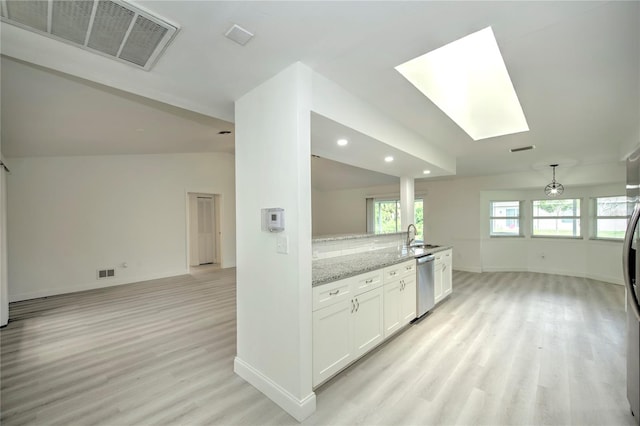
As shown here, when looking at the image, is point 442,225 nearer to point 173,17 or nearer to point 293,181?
point 293,181

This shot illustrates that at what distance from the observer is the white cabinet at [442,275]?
4102mm

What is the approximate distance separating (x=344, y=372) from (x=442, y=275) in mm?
2622

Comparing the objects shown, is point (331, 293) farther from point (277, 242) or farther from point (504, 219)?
point (504, 219)

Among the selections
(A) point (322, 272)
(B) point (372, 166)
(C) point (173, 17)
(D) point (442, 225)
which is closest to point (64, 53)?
(C) point (173, 17)

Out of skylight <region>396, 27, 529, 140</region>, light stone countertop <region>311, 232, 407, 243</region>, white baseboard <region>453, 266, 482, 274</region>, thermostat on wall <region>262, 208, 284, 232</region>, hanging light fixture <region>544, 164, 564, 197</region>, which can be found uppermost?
skylight <region>396, 27, 529, 140</region>

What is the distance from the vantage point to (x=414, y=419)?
5.99 feet

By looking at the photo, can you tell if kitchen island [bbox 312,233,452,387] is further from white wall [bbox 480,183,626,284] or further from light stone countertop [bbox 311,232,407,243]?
white wall [bbox 480,183,626,284]

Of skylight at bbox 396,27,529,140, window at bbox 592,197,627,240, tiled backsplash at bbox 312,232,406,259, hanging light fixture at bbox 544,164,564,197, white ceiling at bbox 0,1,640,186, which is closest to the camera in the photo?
white ceiling at bbox 0,1,640,186

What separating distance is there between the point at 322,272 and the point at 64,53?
2.24 m

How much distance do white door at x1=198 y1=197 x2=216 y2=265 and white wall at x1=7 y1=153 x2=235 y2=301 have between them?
55.7 inches

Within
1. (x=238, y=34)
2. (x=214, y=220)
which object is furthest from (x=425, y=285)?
(x=214, y=220)

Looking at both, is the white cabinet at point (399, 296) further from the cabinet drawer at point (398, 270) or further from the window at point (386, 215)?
the window at point (386, 215)

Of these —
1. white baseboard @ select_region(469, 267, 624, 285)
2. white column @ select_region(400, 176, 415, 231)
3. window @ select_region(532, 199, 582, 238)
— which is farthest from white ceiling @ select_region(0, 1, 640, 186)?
white baseboard @ select_region(469, 267, 624, 285)

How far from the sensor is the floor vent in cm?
535
